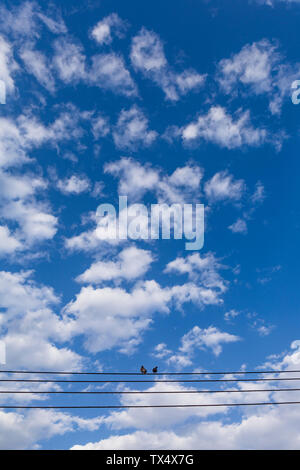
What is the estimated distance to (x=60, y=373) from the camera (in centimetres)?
1653
